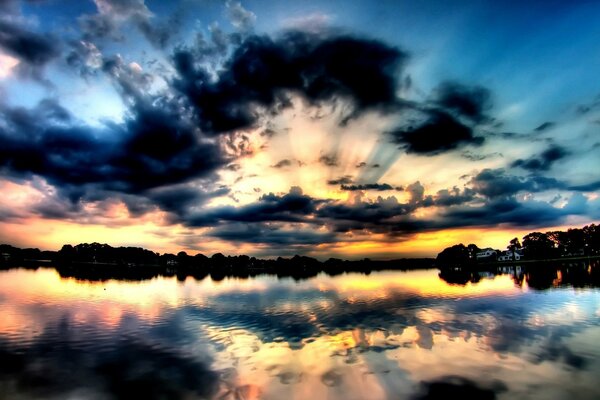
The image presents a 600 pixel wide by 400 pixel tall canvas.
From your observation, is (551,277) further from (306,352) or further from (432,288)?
(306,352)

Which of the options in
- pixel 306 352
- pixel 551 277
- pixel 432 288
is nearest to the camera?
pixel 306 352

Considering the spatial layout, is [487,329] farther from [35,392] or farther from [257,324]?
[35,392]

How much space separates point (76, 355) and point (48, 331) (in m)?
12.1

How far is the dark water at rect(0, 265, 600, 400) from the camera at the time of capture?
2177 cm

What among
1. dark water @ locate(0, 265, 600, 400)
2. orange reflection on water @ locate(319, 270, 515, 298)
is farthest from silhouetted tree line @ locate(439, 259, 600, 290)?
dark water @ locate(0, 265, 600, 400)

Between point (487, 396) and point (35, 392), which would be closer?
point (487, 396)

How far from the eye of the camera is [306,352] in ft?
96.9

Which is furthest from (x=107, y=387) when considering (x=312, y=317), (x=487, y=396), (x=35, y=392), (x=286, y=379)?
(x=312, y=317)

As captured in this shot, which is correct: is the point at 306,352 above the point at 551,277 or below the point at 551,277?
below

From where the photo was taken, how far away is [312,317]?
46969 mm

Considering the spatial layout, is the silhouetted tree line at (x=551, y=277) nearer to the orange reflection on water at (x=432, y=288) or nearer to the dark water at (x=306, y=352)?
the orange reflection on water at (x=432, y=288)

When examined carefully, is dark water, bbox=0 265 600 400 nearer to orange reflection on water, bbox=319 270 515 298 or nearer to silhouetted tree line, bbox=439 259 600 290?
orange reflection on water, bbox=319 270 515 298

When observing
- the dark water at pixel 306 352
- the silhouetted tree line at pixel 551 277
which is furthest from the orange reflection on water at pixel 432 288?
the dark water at pixel 306 352

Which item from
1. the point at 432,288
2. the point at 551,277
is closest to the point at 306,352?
the point at 432,288
